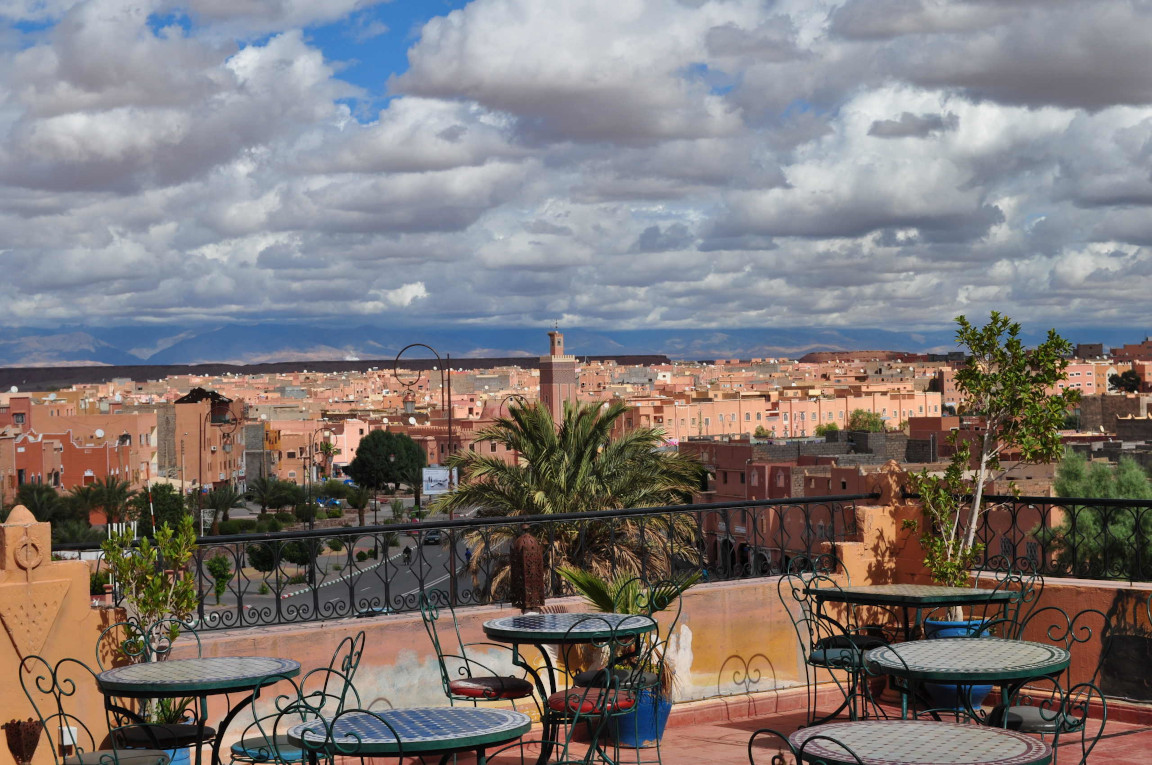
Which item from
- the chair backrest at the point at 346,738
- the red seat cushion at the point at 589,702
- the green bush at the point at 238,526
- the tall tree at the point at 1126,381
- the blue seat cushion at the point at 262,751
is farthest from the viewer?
the tall tree at the point at 1126,381

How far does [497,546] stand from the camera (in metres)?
18.3

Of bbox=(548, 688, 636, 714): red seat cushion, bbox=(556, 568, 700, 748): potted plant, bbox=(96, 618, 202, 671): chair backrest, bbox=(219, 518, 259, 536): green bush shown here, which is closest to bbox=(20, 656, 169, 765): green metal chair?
bbox=(96, 618, 202, 671): chair backrest

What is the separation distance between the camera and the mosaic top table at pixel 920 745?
3.25 meters

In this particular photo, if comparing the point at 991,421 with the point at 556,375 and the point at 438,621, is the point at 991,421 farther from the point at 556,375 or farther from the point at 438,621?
the point at 556,375

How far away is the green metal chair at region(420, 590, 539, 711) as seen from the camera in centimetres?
507

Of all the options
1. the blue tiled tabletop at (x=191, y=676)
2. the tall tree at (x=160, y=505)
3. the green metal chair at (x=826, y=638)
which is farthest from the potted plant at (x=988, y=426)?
the tall tree at (x=160, y=505)

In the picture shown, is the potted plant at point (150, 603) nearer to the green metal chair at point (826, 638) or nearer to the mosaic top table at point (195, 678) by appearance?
the mosaic top table at point (195, 678)

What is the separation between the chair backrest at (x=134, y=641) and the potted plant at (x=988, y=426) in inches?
166

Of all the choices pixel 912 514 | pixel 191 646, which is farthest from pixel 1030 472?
pixel 191 646

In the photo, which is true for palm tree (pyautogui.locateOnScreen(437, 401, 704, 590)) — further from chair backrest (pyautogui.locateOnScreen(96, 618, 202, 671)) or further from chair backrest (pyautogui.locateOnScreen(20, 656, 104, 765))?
chair backrest (pyautogui.locateOnScreen(20, 656, 104, 765))

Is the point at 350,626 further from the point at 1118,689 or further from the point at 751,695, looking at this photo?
the point at 1118,689

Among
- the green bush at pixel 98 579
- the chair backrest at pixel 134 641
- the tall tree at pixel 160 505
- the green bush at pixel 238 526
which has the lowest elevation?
the green bush at pixel 238 526

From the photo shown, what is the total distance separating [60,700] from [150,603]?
1.76 ft

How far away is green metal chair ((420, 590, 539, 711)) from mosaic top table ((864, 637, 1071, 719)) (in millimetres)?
1442
